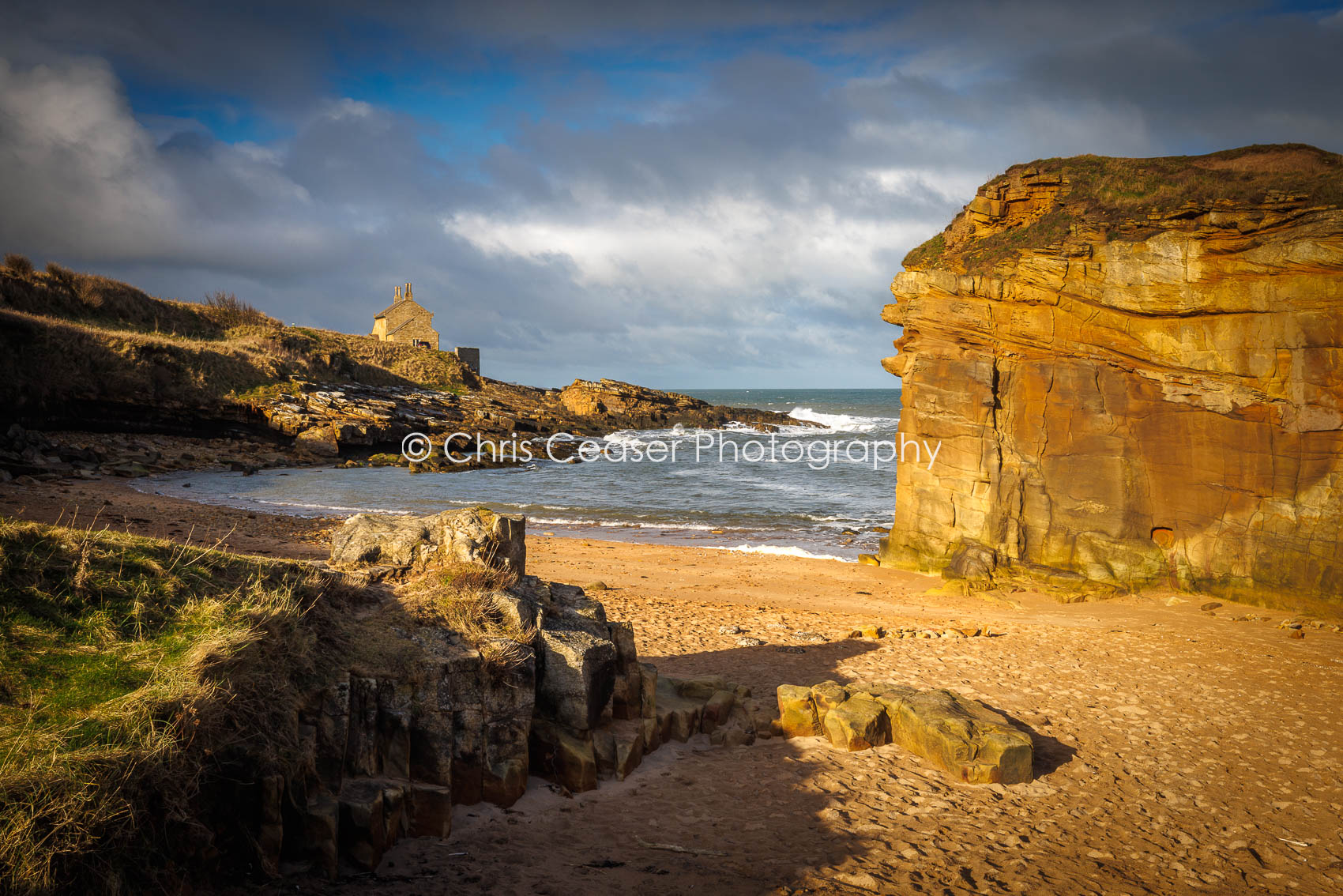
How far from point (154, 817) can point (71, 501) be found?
1804cm

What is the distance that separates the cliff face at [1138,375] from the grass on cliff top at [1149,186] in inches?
1.7

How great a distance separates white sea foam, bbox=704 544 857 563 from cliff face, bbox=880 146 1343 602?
2.34m

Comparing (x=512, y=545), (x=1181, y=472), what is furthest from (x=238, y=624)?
(x=1181, y=472)

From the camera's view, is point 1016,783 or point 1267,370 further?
point 1267,370

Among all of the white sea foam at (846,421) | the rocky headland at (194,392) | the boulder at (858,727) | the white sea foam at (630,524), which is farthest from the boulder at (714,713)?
the white sea foam at (846,421)

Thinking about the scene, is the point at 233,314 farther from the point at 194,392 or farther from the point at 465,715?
the point at 465,715

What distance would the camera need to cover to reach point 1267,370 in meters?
12.7

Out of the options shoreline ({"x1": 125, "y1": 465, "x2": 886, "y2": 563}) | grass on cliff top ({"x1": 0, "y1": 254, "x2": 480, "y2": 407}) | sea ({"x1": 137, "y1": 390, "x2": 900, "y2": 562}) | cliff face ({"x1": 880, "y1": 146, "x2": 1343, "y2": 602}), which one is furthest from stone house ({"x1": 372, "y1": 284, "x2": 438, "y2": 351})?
cliff face ({"x1": 880, "y1": 146, "x2": 1343, "y2": 602})

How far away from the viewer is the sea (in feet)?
71.9

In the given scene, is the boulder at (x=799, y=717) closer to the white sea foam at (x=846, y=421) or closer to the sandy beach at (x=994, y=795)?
the sandy beach at (x=994, y=795)

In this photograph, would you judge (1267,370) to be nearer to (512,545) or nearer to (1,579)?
(512,545)

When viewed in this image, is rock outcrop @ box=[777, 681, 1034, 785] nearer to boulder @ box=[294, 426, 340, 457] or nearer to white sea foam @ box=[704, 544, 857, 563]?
white sea foam @ box=[704, 544, 857, 563]

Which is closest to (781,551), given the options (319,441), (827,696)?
(827,696)

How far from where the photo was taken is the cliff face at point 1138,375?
40.8 ft
